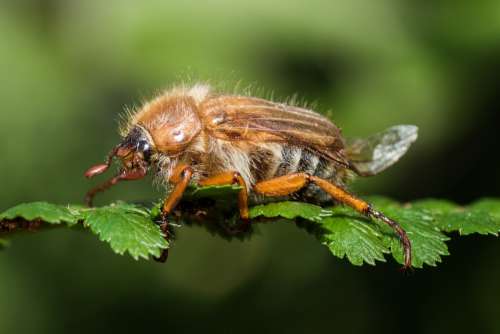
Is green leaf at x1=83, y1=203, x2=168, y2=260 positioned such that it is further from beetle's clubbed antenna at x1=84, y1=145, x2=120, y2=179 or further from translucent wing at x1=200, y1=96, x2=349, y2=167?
translucent wing at x1=200, y1=96, x2=349, y2=167

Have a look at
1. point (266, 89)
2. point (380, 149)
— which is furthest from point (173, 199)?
point (266, 89)

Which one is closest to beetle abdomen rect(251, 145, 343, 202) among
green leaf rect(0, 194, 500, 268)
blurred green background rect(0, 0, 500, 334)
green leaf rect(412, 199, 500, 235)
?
green leaf rect(0, 194, 500, 268)

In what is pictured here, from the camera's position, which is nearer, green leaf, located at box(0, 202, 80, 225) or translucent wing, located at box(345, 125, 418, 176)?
green leaf, located at box(0, 202, 80, 225)

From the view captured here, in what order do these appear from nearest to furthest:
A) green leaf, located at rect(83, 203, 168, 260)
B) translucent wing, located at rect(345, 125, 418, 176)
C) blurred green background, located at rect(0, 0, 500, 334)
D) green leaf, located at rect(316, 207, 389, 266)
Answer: green leaf, located at rect(83, 203, 168, 260) → green leaf, located at rect(316, 207, 389, 266) → translucent wing, located at rect(345, 125, 418, 176) → blurred green background, located at rect(0, 0, 500, 334)

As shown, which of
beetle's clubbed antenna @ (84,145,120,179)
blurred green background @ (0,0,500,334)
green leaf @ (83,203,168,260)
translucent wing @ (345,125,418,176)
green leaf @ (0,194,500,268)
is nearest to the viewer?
green leaf @ (83,203,168,260)

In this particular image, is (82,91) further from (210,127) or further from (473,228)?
(473,228)

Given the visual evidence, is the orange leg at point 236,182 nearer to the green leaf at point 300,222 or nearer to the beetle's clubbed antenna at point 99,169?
the green leaf at point 300,222
